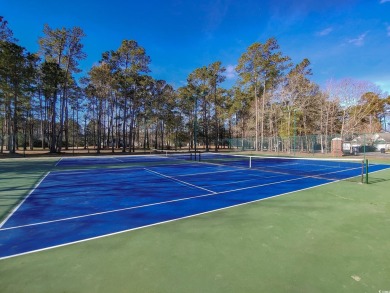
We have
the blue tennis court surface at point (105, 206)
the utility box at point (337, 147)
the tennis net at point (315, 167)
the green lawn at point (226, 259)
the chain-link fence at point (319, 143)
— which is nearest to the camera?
the green lawn at point (226, 259)

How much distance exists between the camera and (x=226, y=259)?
3275mm

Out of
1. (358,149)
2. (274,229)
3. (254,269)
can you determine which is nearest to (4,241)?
(254,269)

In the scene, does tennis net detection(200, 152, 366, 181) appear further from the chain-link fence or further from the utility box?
Answer: the chain-link fence

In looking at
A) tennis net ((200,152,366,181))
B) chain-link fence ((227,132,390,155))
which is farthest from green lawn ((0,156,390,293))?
chain-link fence ((227,132,390,155))

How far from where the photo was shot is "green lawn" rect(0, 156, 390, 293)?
267cm

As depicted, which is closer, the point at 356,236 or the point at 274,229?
the point at 356,236

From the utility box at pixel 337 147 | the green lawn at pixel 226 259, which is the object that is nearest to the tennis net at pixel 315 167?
the utility box at pixel 337 147

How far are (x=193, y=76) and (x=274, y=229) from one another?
129ft

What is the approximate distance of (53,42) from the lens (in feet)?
98.9

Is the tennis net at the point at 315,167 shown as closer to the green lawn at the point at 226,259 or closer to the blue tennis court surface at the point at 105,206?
the blue tennis court surface at the point at 105,206

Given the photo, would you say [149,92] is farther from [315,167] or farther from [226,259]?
[226,259]

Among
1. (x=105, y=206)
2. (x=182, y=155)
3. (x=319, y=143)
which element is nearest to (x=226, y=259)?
(x=105, y=206)

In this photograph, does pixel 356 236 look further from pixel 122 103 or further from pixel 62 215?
pixel 122 103

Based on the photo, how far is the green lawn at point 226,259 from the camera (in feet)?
8.77
